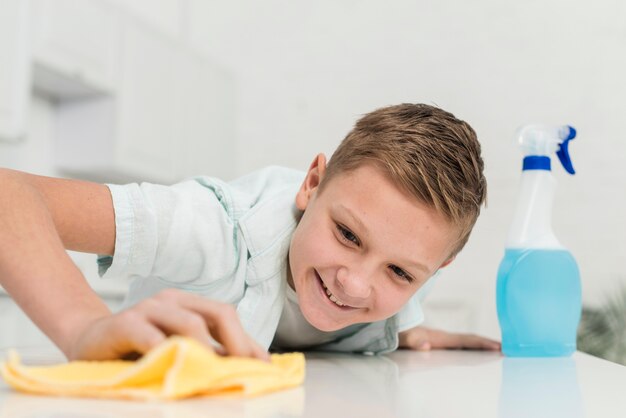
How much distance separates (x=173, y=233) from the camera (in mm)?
936

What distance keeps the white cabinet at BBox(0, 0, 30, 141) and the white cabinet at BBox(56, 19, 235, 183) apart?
54 cm

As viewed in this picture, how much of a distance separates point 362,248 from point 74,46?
199cm

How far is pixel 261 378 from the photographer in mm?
516

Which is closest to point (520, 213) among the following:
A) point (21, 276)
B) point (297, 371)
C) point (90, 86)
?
point (297, 371)

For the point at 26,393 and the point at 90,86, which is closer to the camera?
the point at 26,393

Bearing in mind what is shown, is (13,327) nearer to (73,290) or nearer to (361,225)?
(361,225)

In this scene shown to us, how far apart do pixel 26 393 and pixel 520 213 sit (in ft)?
3.18

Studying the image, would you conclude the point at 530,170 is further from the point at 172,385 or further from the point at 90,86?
the point at 90,86

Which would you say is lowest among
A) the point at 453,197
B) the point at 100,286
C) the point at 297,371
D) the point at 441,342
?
the point at 100,286

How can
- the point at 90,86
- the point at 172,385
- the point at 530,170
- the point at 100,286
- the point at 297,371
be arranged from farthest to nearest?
the point at 90,86 < the point at 100,286 < the point at 530,170 < the point at 297,371 < the point at 172,385

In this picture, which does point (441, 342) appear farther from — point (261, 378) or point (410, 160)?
point (261, 378)

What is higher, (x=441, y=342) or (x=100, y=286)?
(x=441, y=342)

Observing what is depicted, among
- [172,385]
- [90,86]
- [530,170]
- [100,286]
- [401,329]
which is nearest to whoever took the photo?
[172,385]

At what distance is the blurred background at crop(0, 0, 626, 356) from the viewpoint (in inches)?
109
